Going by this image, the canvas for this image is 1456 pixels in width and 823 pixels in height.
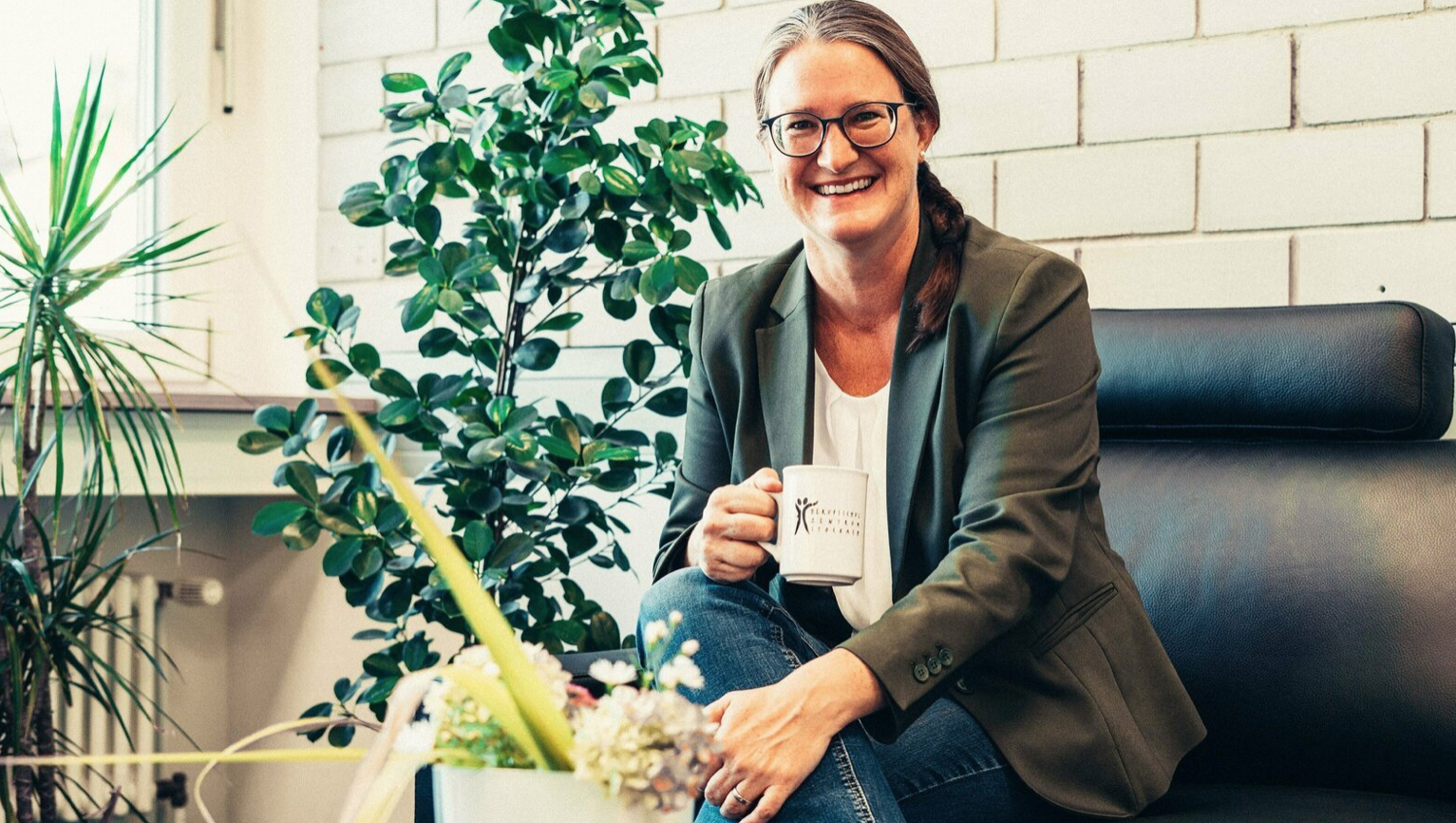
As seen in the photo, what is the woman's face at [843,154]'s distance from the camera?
1.41 metres

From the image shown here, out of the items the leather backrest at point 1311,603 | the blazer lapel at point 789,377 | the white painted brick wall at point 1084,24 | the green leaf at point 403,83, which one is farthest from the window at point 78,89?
the leather backrest at point 1311,603

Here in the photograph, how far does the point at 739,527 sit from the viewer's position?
4.14 ft

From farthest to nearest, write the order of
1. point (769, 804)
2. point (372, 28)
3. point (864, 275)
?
point (372, 28) < point (864, 275) < point (769, 804)

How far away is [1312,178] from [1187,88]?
0.21 metres

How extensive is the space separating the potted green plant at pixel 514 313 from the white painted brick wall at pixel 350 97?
21.8 inches

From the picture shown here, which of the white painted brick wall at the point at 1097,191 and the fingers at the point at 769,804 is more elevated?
the white painted brick wall at the point at 1097,191

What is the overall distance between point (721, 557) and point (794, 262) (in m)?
0.46

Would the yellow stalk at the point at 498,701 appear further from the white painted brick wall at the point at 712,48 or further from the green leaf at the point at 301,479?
the white painted brick wall at the point at 712,48

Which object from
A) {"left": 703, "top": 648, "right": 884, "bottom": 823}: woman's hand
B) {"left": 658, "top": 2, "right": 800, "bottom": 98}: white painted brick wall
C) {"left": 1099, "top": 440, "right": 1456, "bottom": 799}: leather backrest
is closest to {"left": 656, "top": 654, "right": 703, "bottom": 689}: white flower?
{"left": 703, "top": 648, "right": 884, "bottom": 823}: woman's hand

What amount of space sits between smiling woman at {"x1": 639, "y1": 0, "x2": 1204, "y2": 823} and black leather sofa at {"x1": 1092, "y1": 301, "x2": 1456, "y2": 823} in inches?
6.4

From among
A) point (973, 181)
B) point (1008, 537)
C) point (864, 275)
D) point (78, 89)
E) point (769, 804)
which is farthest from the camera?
point (78, 89)

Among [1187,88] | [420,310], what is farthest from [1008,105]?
[420,310]

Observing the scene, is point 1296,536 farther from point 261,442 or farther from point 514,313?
point 261,442

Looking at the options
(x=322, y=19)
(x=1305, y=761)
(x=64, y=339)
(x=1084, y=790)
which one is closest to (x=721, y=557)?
(x=1084, y=790)
